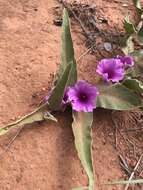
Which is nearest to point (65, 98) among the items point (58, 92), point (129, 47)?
point (58, 92)

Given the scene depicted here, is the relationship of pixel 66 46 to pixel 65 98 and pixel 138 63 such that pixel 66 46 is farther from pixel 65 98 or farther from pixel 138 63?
pixel 138 63

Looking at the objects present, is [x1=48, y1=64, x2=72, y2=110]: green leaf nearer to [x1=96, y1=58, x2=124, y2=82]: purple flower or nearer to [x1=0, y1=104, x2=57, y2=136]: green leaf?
[x1=0, y1=104, x2=57, y2=136]: green leaf

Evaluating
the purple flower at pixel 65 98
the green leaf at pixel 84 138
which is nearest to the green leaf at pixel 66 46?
the purple flower at pixel 65 98

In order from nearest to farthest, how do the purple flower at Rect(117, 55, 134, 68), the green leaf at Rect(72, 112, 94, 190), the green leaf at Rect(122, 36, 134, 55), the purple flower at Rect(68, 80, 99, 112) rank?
the green leaf at Rect(72, 112, 94, 190), the purple flower at Rect(68, 80, 99, 112), the purple flower at Rect(117, 55, 134, 68), the green leaf at Rect(122, 36, 134, 55)

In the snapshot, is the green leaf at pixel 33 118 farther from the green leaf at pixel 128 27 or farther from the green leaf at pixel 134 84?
the green leaf at pixel 128 27

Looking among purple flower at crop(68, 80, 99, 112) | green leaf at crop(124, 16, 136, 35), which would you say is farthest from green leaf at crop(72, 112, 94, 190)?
green leaf at crop(124, 16, 136, 35)

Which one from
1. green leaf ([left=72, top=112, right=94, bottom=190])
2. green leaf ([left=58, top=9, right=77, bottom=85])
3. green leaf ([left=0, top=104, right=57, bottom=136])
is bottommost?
green leaf ([left=72, top=112, right=94, bottom=190])

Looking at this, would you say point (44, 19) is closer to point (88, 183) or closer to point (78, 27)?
point (78, 27)

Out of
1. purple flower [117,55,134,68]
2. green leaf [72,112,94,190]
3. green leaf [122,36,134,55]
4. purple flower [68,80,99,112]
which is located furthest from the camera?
green leaf [122,36,134,55]
